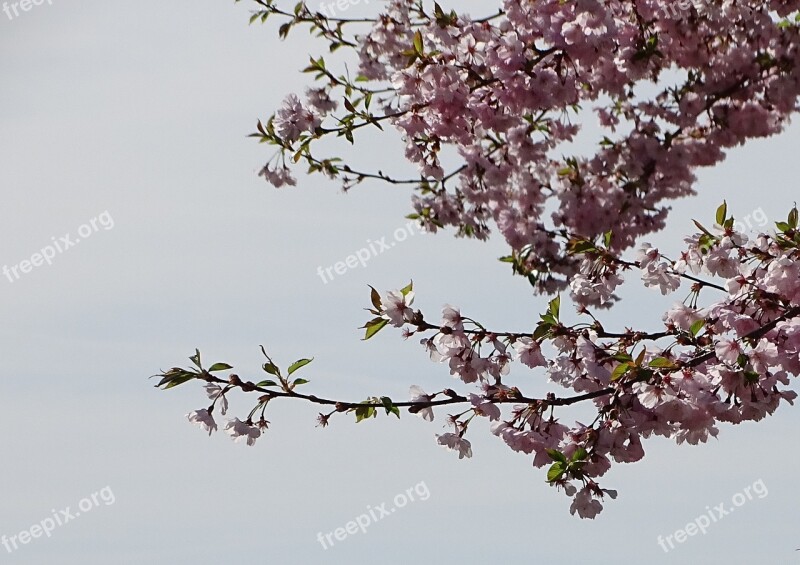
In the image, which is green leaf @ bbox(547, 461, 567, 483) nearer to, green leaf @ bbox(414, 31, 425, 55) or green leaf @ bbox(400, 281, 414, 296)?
green leaf @ bbox(400, 281, 414, 296)

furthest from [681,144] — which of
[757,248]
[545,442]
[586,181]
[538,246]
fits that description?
[545,442]

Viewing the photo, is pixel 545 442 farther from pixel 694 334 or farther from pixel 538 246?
pixel 538 246

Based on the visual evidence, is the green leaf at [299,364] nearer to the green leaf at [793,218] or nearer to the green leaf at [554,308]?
the green leaf at [554,308]

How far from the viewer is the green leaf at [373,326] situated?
5.38 m

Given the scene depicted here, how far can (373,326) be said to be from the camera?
5.40m

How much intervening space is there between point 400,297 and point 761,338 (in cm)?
185

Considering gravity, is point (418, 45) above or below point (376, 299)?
above

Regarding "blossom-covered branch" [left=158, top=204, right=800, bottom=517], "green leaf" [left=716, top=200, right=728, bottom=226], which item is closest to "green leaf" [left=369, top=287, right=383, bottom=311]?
"blossom-covered branch" [left=158, top=204, right=800, bottom=517]

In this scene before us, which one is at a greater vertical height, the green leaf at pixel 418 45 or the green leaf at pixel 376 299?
the green leaf at pixel 418 45

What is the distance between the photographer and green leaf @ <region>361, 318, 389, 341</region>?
17.6 ft

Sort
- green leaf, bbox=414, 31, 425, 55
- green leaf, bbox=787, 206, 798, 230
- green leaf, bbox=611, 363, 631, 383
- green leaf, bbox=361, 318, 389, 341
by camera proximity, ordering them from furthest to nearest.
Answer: green leaf, bbox=414, 31, 425, 55 → green leaf, bbox=361, 318, 389, 341 → green leaf, bbox=787, 206, 798, 230 → green leaf, bbox=611, 363, 631, 383

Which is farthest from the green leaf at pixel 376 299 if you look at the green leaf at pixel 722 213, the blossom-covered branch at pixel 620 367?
the green leaf at pixel 722 213

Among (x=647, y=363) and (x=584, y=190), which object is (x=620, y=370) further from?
(x=584, y=190)

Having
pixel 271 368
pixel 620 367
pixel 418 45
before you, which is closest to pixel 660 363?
pixel 620 367
